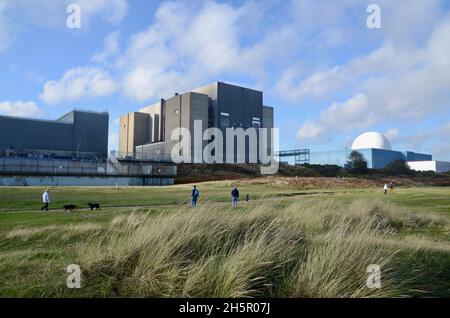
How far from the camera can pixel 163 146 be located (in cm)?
9725

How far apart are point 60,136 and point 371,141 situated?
86840 millimetres

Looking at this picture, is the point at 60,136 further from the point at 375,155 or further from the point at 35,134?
the point at 375,155

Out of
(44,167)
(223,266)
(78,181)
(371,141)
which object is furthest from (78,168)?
(371,141)

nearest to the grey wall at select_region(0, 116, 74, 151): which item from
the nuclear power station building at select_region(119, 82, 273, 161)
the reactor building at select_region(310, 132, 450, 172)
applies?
the nuclear power station building at select_region(119, 82, 273, 161)

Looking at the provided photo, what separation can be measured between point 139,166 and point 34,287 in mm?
68005

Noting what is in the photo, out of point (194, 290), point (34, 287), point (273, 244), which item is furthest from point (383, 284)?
point (34, 287)

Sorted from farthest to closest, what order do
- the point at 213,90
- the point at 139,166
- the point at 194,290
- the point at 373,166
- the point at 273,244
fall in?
the point at 373,166 → the point at 213,90 → the point at 139,166 → the point at 273,244 → the point at 194,290

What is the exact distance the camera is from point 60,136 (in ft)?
304

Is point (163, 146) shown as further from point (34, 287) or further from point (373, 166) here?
point (34, 287)

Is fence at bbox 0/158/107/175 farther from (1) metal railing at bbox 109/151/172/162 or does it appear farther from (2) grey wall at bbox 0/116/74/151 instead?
(2) grey wall at bbox 0/116/74/151

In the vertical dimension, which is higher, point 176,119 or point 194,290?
point 176,119

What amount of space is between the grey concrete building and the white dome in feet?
238

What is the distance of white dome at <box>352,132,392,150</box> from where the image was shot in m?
113
